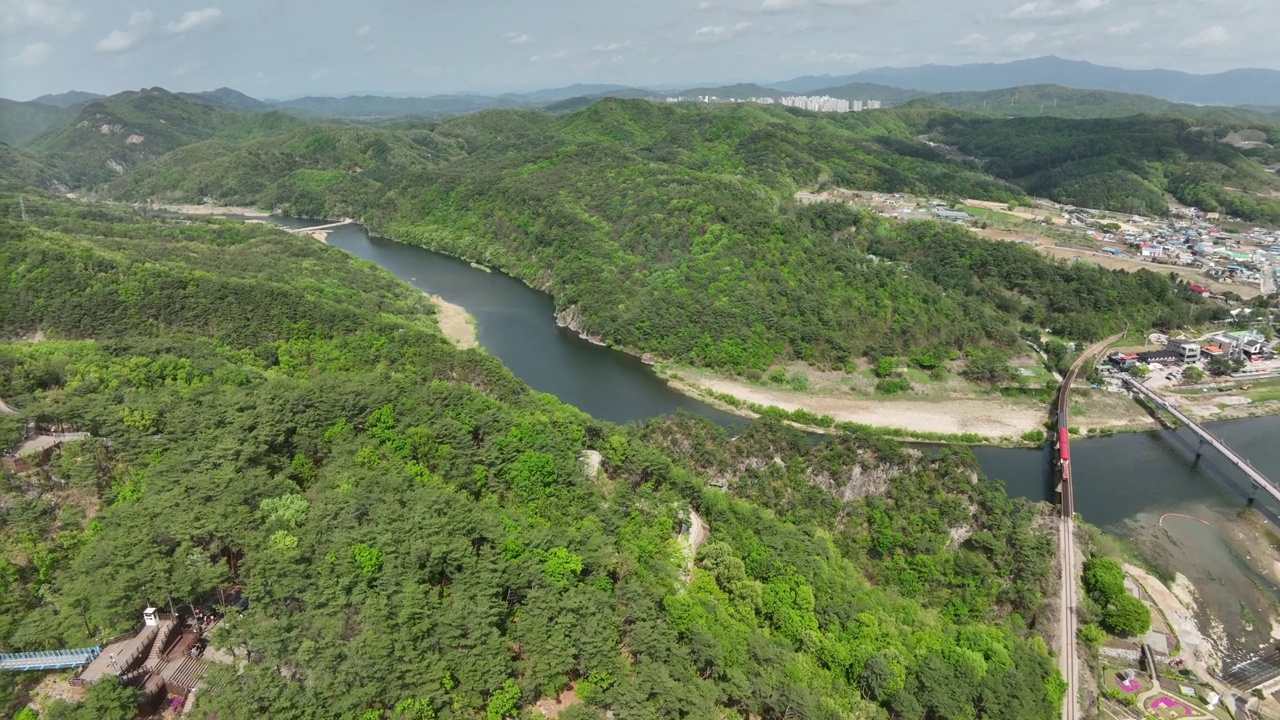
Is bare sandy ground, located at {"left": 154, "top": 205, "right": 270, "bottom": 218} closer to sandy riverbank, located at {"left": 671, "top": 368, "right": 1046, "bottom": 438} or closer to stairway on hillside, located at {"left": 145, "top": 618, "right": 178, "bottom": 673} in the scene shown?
sandy riverbank, located at {"left": 671, "top": 368, "right": 1046, "bottom": 438}

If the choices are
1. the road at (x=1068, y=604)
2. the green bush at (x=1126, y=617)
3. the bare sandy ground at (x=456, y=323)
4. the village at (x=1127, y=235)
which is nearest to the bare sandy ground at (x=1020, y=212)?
the village at (x=1127, y=235)

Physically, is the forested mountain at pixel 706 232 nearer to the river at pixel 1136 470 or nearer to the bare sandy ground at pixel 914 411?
the bare sandy ground at pixel 914 411

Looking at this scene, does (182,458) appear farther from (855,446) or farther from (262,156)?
(262,156)

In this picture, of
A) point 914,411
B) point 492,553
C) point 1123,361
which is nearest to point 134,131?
point 914,411

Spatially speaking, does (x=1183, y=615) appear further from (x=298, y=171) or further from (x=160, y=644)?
(x=298, y=171)

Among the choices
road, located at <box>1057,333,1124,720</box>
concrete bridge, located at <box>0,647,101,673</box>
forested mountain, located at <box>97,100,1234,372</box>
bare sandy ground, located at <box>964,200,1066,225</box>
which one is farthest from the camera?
bare sandy ground, located at <box>964,200,1066,225</box>

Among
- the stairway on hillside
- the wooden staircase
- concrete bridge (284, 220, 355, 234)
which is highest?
concrete bridge (284, 220, 355, 234)

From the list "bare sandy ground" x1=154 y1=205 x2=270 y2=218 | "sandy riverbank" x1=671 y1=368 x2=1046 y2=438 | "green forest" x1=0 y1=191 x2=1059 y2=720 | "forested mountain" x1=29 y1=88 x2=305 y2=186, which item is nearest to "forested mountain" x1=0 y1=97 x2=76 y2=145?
"forested mountain" x1=29 y1=88 x2=305 y2=186
